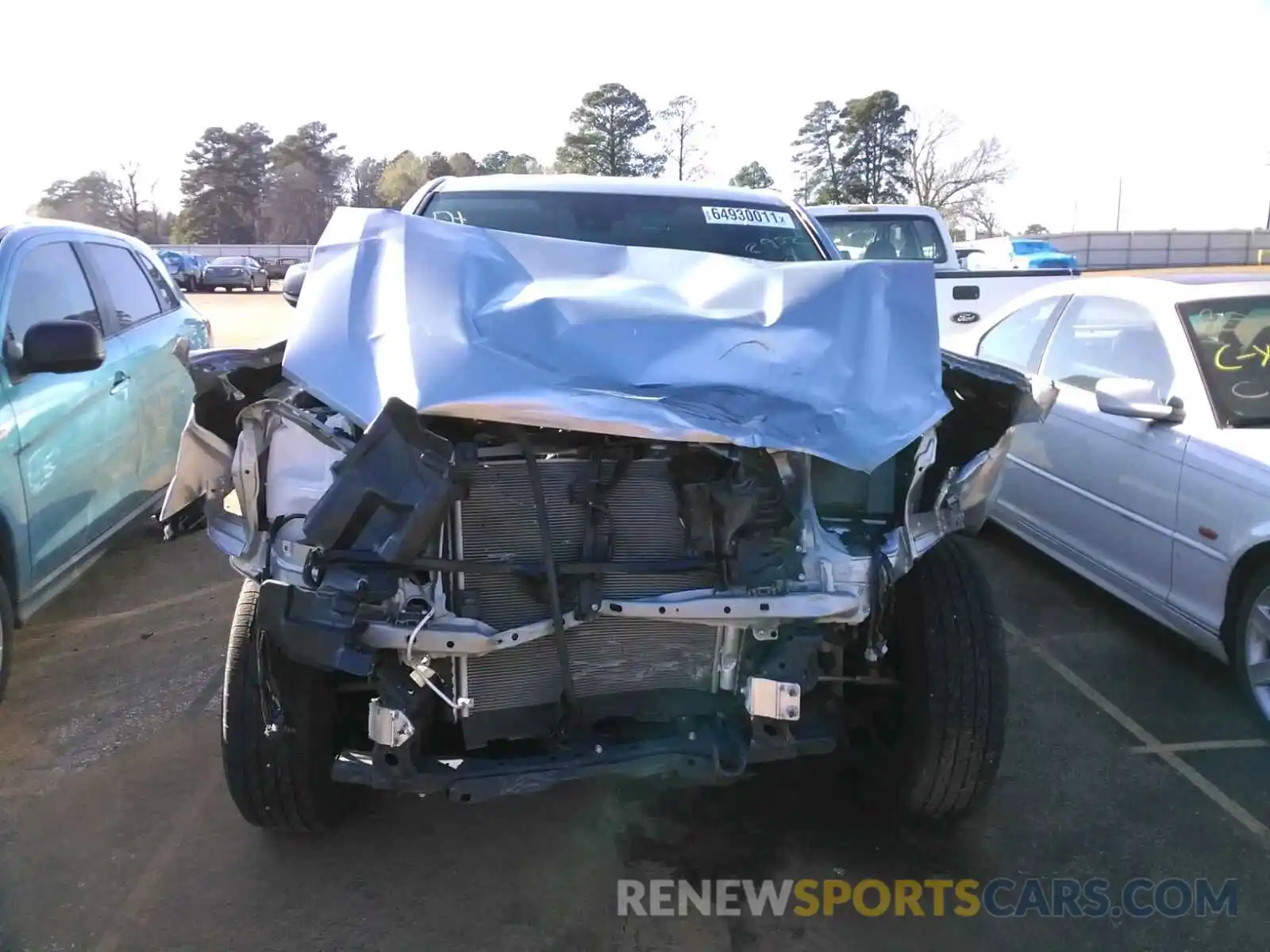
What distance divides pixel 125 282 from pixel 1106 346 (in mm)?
5217

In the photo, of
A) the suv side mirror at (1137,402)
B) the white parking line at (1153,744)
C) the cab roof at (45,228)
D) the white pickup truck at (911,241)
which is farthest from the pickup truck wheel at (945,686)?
the white pickup truck at (911,241)

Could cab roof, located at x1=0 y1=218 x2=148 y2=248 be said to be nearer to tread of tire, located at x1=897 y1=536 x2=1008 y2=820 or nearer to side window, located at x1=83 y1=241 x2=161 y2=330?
side window, located at x1=83 y1=241 x2=161 y2=330

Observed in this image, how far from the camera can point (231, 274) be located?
114ft

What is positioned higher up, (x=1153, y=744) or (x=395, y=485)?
(x=395, y=485)

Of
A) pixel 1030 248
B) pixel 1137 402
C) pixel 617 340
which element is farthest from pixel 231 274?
pixel 617 340

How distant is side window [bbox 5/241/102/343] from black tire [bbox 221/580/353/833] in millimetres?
2053

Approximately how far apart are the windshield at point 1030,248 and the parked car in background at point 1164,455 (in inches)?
1034

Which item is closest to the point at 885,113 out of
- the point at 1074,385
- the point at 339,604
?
the point at 1074,385

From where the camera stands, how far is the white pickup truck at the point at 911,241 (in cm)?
889

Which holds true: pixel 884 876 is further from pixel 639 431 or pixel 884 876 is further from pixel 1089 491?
pixel 1089 491

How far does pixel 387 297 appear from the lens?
2721 mm

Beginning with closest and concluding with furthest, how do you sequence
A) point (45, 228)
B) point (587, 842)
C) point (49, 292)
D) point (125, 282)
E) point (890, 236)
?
1. point (587, 842)
2. point (49, 292)
3. point (45, 228)
4. point (125, 282)
5. point (890, 236)

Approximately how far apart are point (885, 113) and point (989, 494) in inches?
2353

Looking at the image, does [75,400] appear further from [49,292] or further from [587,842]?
[587,842]
